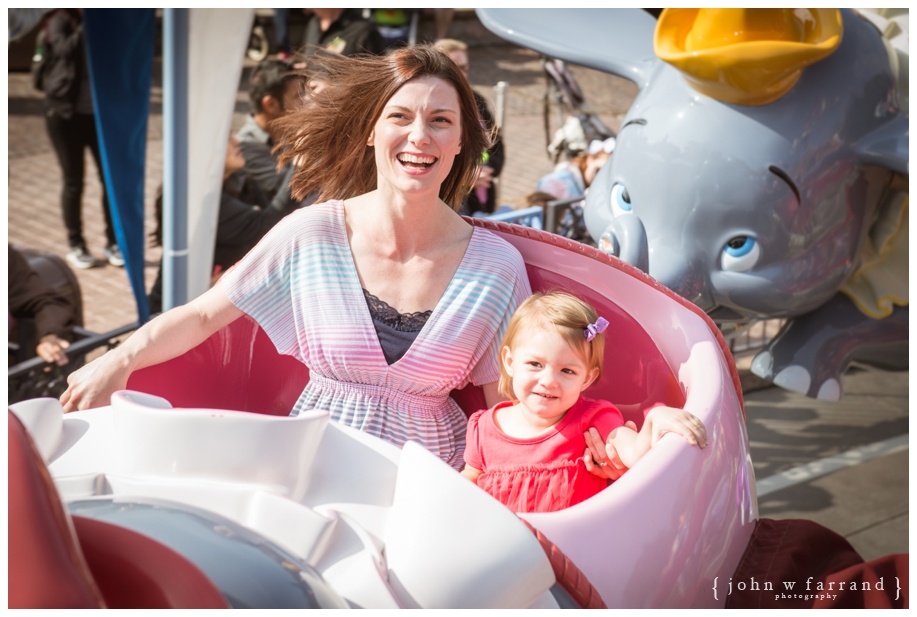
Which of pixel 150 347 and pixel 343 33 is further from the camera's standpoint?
pixel 343 33

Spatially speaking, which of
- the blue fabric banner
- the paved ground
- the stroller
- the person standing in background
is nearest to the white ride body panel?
the blue fabric banner

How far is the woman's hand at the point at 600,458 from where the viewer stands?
1593 millimetres

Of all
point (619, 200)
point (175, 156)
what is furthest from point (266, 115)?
point (619, 200)

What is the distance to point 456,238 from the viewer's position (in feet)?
6.17

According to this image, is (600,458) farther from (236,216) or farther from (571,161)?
(571,161)

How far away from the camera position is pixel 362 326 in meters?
1.78

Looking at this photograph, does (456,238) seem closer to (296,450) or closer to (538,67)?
(296,450)

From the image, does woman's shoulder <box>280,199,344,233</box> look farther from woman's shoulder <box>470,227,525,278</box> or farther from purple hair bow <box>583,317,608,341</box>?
purple hair bow <box>583,317,608,341</box>

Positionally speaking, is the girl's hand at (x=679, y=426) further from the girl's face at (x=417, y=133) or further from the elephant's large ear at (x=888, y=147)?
the elephant's large ear at (x=888, y=147)

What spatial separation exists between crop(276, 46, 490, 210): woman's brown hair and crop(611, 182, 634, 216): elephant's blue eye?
71 cm

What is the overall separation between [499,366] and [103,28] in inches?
67.5

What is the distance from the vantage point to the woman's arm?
1631 millimetres

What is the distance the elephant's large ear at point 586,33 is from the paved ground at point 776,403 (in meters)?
1.39

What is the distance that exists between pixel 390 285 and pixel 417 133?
0.96ft
